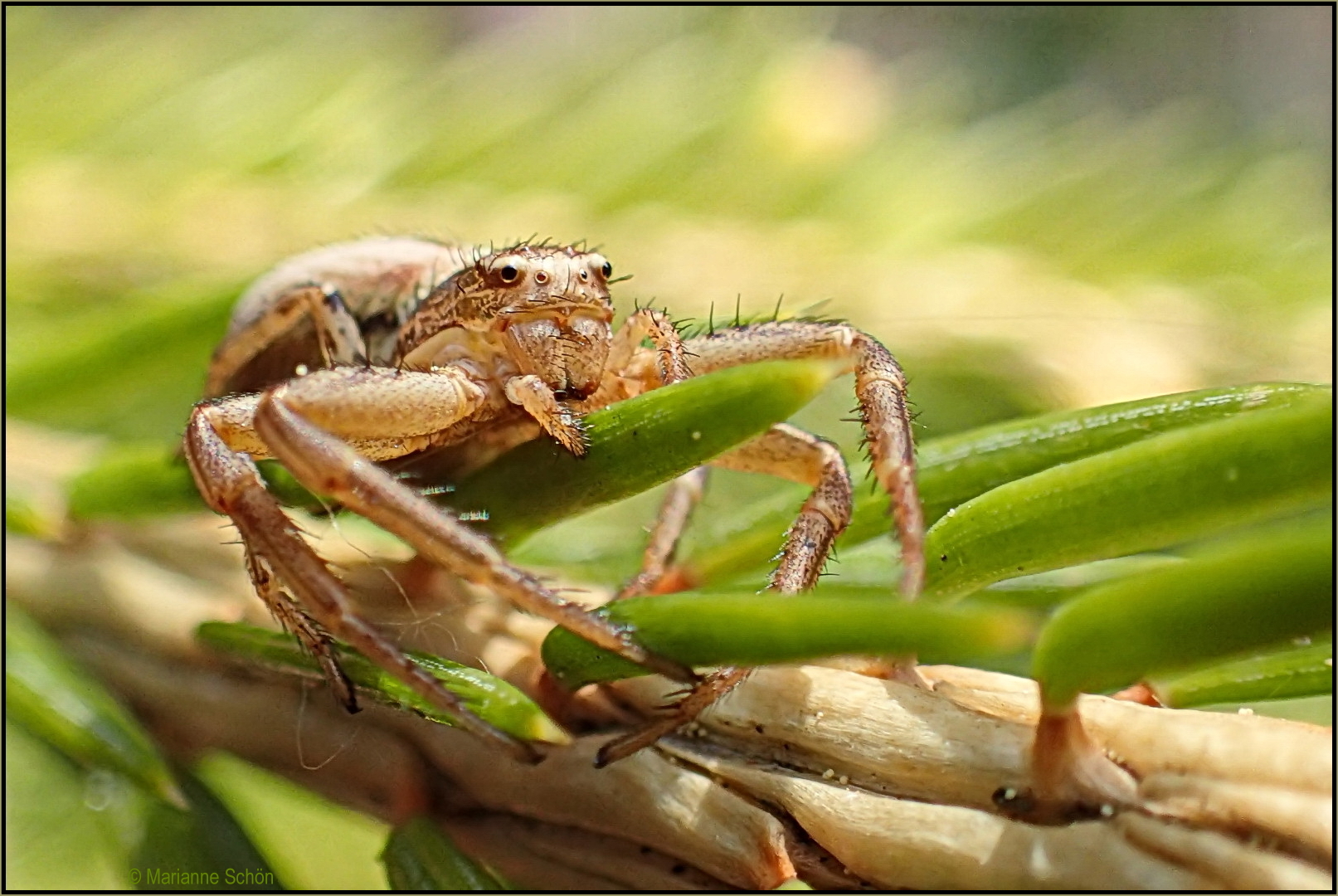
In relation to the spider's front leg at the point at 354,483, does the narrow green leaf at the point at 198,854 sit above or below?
below

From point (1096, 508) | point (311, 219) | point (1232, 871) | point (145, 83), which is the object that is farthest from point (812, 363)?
point (145, 83)

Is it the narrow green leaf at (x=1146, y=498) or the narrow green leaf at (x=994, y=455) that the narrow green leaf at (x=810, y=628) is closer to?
the narrow green leaf at (x=1146, y=498)

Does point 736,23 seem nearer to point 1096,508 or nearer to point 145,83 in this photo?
point 145,83

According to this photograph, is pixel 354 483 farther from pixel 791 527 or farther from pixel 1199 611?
pixel 1199 611

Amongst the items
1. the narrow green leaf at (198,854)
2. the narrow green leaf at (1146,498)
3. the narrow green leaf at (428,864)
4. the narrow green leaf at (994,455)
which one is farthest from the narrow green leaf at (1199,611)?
the narrow green leaf at (198,854)

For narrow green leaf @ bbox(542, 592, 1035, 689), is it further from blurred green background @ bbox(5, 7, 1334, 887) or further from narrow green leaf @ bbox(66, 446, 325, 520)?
blurred green background @ bbox(5, 7, 1334, 887)

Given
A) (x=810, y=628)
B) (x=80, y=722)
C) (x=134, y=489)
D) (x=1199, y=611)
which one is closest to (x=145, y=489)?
(x=134, y=489)
